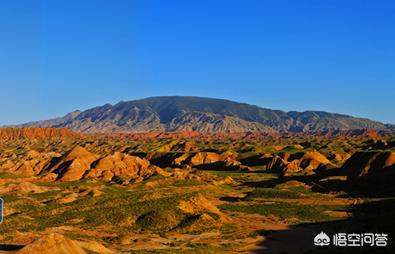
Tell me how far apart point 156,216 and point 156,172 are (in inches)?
2318

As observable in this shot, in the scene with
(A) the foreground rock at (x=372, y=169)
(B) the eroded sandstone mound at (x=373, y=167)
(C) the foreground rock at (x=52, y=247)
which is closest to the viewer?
(C) the foreground rock at (x=52, y=247)

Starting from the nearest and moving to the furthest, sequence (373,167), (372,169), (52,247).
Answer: (52,247)
(372,169)
(373,167)

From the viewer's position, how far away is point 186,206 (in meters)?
68.4

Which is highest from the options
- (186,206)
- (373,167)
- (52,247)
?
(373,167)

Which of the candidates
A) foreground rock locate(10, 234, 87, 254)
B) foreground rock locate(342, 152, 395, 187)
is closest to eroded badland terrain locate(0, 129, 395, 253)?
foreground rock locate(10, 234, 87, 254)

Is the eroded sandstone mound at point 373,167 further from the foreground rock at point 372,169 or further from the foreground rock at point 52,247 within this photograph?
the foreground rock at point 52,247

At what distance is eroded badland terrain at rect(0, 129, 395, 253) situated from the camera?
2039 inches

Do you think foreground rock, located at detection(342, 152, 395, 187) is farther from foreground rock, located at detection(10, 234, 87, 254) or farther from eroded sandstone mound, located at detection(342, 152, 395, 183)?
foreground rock, located at detection(10, 234, 87, 254)

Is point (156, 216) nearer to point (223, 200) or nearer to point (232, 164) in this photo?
point (223, 200)

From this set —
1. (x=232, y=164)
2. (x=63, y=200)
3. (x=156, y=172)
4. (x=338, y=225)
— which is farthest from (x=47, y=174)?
(x=338, y=225)

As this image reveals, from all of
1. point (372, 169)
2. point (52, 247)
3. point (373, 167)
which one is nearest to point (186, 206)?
point (52, 247)

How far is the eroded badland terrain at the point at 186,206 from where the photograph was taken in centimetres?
5178

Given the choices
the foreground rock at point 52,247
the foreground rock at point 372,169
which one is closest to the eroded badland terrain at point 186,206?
the foreground rock at point 52,247

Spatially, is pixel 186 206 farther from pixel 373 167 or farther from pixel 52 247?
pixel 373 167
